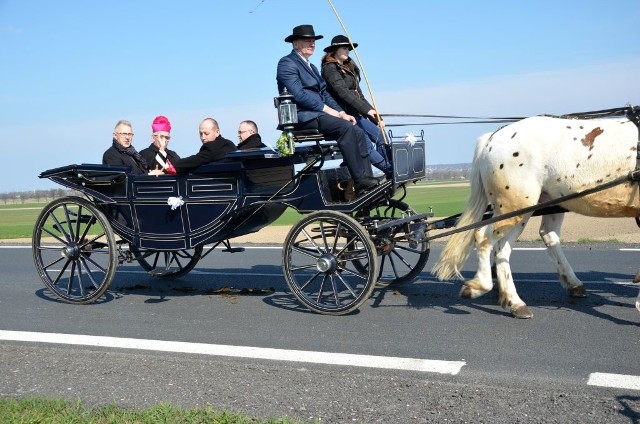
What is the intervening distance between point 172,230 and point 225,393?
3.43 metres

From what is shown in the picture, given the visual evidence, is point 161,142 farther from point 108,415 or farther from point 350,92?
point 108,415

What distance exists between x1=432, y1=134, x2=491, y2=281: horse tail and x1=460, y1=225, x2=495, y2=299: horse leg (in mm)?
120

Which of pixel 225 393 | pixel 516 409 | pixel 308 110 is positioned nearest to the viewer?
pixel 516 409

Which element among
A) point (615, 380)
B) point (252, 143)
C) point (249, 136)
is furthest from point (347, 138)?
point (615, 380)

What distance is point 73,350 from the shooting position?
20.7ft

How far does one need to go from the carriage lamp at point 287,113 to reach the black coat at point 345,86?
76 centimetres

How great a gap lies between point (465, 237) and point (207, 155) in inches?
110

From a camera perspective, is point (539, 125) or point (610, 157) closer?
point (610, 157)

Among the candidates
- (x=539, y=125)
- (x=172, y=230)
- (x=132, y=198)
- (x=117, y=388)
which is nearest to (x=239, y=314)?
(x=172, y=230)

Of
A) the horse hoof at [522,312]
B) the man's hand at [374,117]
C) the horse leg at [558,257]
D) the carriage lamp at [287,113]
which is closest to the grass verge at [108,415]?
the horse hoof at [522,312]

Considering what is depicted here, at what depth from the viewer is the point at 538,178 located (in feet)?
22.5

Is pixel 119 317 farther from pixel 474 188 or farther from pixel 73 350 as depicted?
pixel 474 188

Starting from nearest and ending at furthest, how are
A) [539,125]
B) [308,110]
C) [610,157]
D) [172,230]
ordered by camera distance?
1. [610,157]
2. [539,125]
3. [308,110]
4. [172,230]

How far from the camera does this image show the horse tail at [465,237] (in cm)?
745
